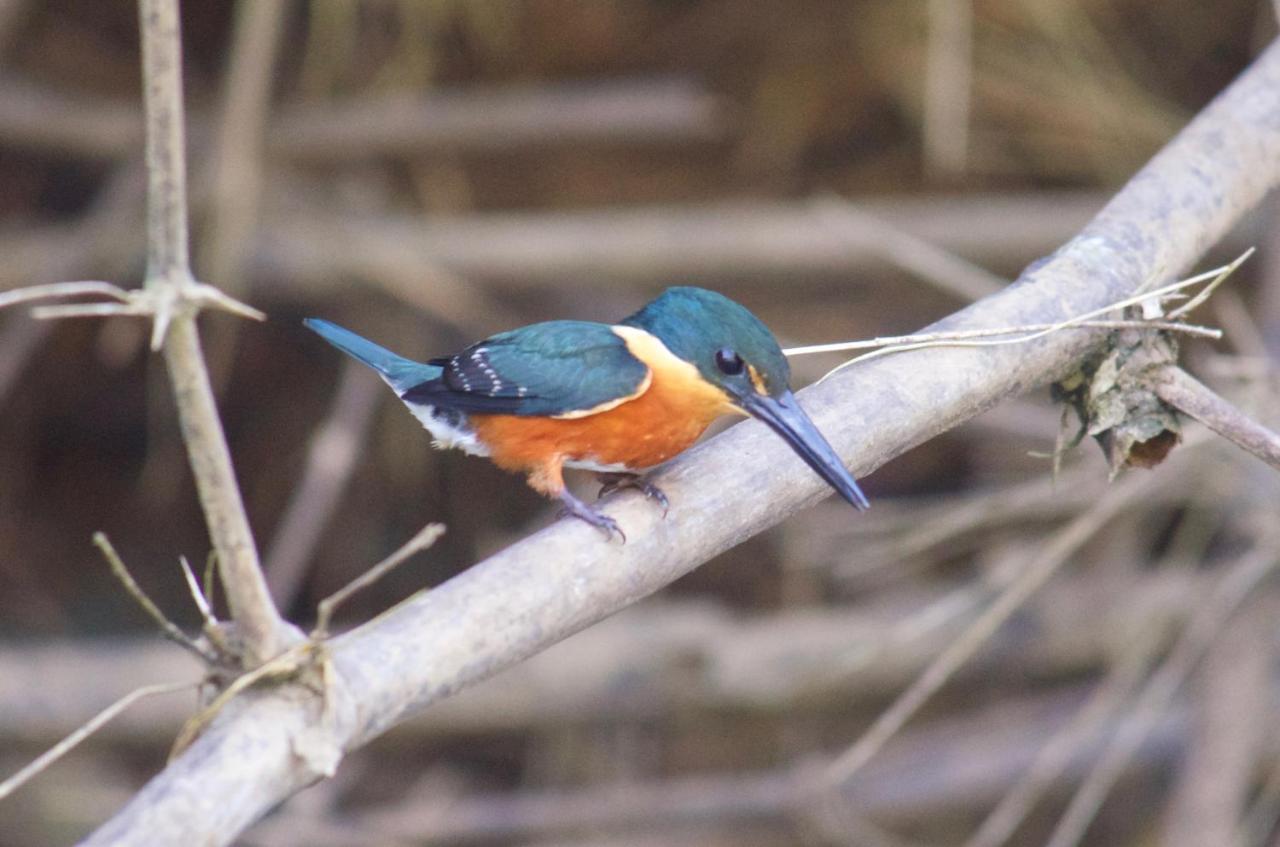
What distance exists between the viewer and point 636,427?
210 centimetres

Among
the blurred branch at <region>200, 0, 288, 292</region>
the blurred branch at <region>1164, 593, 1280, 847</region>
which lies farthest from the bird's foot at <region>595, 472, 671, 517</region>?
the blurred branch at <region>1164, 593, 1280, 847</region>

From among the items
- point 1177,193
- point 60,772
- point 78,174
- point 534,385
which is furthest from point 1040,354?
point 78,174

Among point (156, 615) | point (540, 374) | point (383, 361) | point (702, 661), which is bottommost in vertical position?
point (702, 661)

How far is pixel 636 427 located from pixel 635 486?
26cm

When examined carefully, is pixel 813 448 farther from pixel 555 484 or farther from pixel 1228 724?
pixel 1228 724

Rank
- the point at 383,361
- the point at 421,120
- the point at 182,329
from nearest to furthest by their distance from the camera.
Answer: the point at 182,329
the point at 383,361
the point at 421,120

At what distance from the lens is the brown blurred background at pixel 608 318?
3516 millimetres

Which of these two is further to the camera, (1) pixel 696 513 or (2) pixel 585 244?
(2) pixel 585 244

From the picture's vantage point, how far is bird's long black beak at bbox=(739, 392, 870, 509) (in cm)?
166

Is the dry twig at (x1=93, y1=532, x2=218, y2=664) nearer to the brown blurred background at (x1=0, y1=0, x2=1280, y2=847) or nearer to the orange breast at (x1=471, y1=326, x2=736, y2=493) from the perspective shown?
the orange breast at (x1=471, y1=326, x2=736, y2=493)

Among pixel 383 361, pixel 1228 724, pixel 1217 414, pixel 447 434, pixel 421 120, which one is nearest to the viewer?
pixel 1217 414

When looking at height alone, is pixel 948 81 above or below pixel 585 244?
above

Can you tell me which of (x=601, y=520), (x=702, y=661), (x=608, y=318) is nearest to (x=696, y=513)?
(x=601, y=520)

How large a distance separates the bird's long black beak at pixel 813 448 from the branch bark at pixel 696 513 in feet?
0.09
